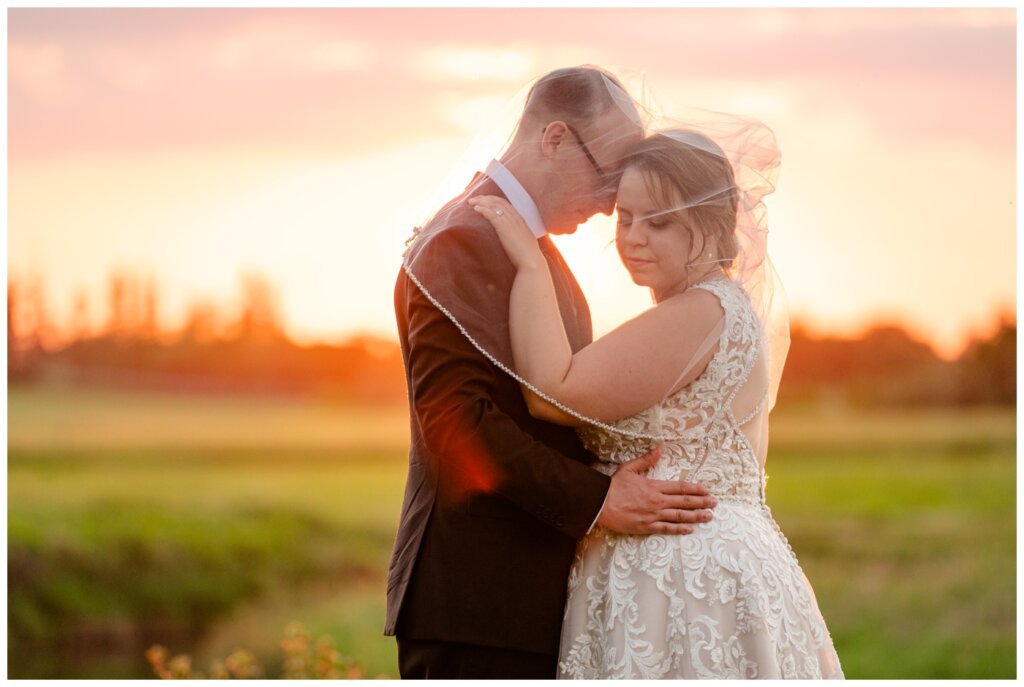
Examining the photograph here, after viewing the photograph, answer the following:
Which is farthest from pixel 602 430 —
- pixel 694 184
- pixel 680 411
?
pixel 694 184

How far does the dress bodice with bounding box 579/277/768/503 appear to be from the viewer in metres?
2.55

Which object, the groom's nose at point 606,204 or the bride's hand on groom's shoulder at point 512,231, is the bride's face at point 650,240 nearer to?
the groom's nose at point 606,204

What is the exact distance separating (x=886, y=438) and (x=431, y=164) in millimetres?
8912

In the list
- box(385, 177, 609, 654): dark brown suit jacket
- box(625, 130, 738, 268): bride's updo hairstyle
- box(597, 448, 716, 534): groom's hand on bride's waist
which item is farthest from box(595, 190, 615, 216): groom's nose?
box(597, 448, 716, 534): groom's hand on bride's waist

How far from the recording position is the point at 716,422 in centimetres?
260

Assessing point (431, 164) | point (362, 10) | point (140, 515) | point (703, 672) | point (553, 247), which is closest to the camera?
point (703, 672)

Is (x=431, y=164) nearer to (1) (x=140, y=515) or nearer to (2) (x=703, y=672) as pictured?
(2) (x=703, y=672)

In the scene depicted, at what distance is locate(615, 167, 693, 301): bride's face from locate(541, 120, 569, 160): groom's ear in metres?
0.20

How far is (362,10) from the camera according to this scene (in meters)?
9.77

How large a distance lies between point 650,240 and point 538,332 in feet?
1.19

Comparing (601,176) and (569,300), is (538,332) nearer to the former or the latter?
(569,300)

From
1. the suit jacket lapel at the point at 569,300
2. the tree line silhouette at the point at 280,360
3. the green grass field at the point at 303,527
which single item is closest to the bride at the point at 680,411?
the suit jacket lapel at the point at 569,300

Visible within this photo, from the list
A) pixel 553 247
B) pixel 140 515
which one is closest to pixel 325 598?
pixel 140 515

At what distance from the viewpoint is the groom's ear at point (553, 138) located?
2711 millimetres
